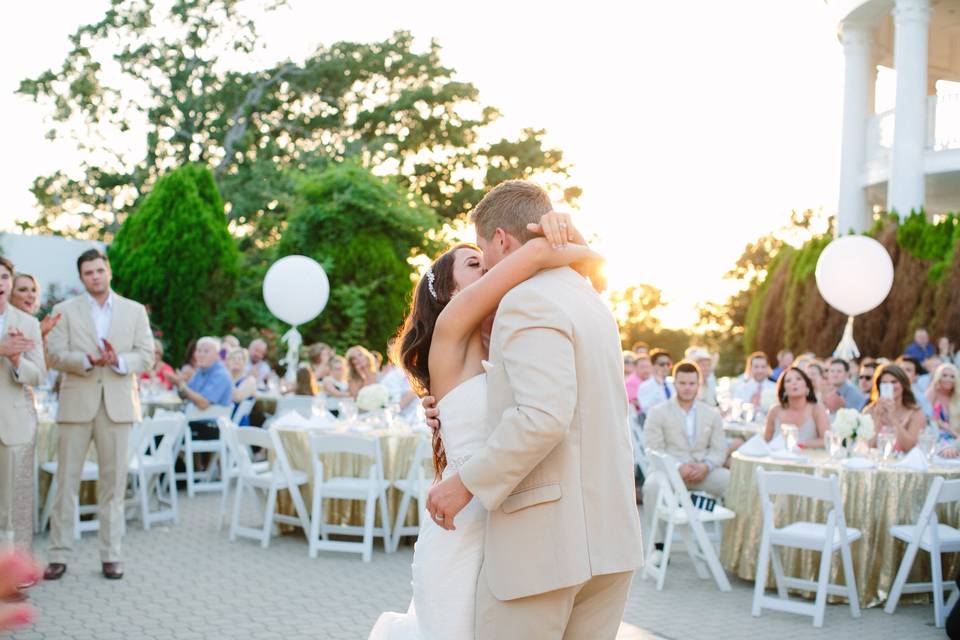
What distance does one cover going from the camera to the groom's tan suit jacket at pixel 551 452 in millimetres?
2479

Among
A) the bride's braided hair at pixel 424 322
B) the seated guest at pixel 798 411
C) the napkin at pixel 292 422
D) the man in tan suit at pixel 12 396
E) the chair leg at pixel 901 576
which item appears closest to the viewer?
the bride's braided hair at pixel 424 322

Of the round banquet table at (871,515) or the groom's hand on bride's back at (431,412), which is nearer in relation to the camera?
the groom's hand on bride's back at (431,412)

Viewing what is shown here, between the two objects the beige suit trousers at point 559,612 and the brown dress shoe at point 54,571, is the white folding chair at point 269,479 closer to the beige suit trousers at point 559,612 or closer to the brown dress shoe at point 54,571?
the brown dress shoe at point 54,571

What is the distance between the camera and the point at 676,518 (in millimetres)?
7379

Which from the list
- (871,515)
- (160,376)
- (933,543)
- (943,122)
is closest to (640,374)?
(871,515)

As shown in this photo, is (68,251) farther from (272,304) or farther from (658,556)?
(658,556)

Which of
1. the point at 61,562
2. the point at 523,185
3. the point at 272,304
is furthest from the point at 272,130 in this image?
the point at 523,185

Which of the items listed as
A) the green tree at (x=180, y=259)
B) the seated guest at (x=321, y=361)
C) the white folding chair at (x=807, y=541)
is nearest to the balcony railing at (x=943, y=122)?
the seated guest at (x=321, y=361)

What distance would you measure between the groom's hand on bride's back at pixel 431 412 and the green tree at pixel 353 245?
1862 cm

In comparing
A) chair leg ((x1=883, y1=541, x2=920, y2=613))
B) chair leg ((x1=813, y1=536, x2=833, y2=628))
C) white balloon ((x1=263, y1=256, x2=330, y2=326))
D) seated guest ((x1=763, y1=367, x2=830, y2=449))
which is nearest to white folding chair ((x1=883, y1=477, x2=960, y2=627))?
chair leg ((x1=883, y1=541, x2=920, y2=613))

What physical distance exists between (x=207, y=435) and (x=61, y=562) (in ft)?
13.8

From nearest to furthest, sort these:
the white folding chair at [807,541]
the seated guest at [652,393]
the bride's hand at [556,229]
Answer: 1. the bride's hand at [556,229]
2. the white folding chair at [807,541]
3. the seated guest at [652,393]

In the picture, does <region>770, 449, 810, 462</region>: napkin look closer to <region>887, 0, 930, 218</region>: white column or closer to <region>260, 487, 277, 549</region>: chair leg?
<region>260, 487, 277, 549</region>: chair leg

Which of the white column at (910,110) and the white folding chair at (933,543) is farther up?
the white column at (910,110)
